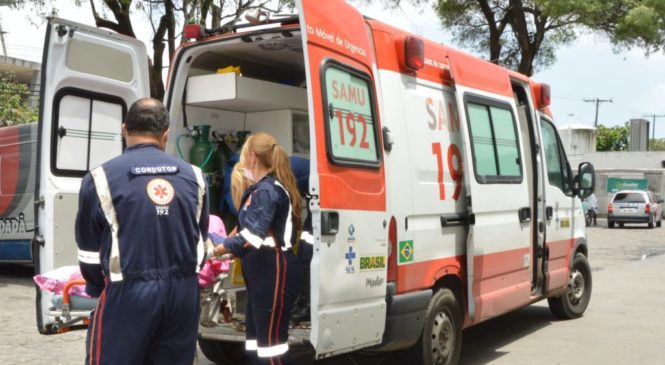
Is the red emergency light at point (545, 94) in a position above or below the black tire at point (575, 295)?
above

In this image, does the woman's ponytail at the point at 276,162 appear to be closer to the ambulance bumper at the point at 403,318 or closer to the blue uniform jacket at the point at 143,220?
the ambulance bumper at the point at 403,318

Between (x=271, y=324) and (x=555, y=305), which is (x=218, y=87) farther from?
(x=555, y=305)

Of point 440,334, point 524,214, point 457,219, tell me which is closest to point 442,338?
point 440,334

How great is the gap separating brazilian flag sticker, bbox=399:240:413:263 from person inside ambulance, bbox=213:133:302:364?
804mm

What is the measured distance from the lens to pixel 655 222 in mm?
31016

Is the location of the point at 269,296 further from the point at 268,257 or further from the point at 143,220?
the point at 143,220

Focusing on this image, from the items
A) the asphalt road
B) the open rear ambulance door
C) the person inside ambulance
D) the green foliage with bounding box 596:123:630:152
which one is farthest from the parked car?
the green foliage with bounding box 596:123:630:152

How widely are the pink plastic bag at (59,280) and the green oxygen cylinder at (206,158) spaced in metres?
1.57

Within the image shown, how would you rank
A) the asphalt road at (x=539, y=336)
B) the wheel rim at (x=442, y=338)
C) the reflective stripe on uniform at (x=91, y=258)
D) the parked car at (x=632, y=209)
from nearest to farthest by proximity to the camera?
the reflective stripe on uniform at (x=91, y=258) → the wheel rim at (x=442, y=338) → the asphalt road at (x=539, y=336) → the parked car at (x=632, y=209)

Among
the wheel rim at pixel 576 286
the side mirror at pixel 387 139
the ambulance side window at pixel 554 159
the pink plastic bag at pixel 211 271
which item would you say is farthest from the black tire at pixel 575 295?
the pink plastic bag at pixel 211 271

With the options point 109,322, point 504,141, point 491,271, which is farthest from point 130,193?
point 504,141

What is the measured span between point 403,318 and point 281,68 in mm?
2575

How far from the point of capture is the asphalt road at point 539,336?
682cm

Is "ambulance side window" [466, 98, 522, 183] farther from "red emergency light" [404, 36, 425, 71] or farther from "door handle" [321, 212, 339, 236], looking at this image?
"door handle" [321, 212, 339, 236]
